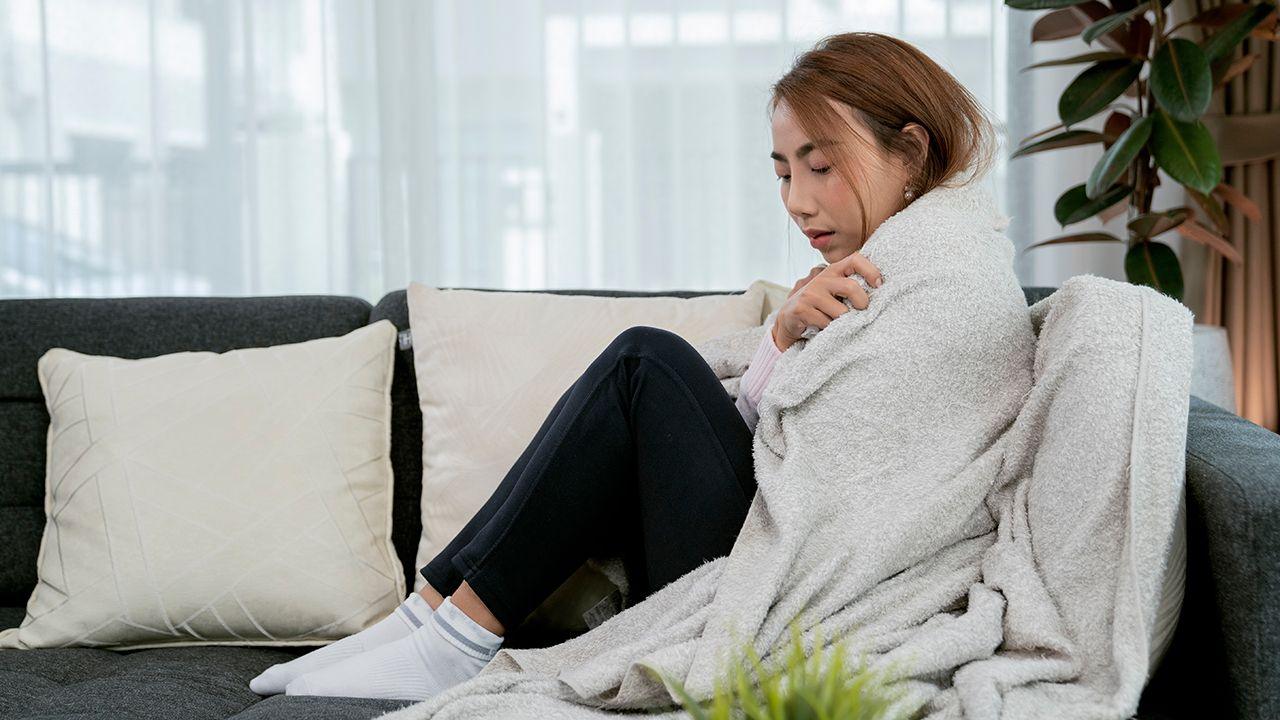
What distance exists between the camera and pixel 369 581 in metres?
1.52

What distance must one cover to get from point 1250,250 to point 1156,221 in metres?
0.43

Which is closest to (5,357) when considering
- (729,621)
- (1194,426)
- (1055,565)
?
(729,621)

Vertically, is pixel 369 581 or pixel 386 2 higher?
pixel 386 2

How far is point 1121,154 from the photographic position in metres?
2.02

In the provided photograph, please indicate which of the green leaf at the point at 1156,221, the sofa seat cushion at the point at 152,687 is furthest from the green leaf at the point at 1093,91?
the sofa seat cushion at the point at 152,687

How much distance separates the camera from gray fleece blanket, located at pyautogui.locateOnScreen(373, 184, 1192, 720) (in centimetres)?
104

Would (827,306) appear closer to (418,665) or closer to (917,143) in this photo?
(917,143)

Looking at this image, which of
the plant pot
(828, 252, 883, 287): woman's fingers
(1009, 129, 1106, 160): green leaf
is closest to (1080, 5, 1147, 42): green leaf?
(1009, 129, 1106, 160): green leaf

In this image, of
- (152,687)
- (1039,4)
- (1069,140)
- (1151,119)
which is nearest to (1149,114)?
(1151,119)

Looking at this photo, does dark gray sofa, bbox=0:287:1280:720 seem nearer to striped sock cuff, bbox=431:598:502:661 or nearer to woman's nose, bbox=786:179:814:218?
striped sock cuff, bbox=431:598:502:661

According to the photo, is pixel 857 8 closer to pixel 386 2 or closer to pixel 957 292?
pixel 386 2

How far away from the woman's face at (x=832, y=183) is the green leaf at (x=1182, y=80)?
2.76 ft

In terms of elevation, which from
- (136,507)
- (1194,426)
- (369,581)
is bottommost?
(369,581)

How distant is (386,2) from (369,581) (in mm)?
1586
